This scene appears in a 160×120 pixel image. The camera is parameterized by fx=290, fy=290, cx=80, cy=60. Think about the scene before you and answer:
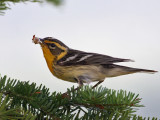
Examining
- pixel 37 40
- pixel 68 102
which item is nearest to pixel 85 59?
pixel 37 40

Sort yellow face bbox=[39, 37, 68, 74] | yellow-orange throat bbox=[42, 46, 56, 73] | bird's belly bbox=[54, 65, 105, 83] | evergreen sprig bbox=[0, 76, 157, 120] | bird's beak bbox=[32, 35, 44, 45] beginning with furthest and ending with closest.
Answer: yellow face bbox=[39, 37, 68, 74]
yellow-orange throat bbox=[42, 46, 56, 73]
bird's beak bbox=[32, 35, 44, 45]
bird's belly bbox=[54, 65, 105, 83]
evergreen sprig bbox=[0, 76, 157, 120]

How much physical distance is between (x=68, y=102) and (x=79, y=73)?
164 centimetres

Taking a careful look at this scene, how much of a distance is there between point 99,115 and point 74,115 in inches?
11.9

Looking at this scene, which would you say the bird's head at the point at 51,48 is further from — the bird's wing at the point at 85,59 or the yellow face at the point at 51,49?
the bird's wing at the point at 85,59

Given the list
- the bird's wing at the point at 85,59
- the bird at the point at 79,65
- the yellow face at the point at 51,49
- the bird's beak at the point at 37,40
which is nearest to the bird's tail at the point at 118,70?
the bird at the point at 79,65

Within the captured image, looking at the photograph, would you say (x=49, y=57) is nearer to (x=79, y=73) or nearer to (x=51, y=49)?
(x=51, y=49)

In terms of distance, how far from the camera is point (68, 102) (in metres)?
3.50

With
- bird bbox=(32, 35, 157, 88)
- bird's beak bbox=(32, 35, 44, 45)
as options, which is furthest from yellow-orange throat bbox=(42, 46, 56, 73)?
bird's beak bbox=(32, 35, 44, 45)

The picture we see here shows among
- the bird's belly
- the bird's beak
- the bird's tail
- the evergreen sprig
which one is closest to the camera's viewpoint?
the evergreen sprig

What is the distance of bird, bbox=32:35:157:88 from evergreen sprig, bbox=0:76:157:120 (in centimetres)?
150

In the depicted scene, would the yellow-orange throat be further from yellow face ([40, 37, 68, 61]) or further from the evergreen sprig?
the evergreen sprig

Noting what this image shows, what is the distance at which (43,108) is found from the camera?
327 centimetres

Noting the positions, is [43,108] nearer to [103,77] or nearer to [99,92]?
[99,92]

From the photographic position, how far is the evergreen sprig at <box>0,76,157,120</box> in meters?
3.25
